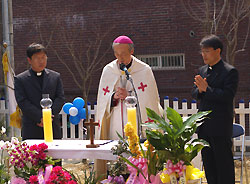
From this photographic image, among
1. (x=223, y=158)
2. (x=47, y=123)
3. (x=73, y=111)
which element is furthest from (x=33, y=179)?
(x=73, y=111)

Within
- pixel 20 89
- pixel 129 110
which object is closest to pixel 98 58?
pixel 20 89

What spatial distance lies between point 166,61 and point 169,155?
818 centimetres

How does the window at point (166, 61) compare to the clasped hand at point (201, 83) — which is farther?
the window at point (166, 61)

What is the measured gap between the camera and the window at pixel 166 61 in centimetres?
1088

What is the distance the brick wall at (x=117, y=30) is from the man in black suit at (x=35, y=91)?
19.4ft

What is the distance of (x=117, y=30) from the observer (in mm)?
11250

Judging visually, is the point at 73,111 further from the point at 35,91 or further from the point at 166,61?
the point at 166,61

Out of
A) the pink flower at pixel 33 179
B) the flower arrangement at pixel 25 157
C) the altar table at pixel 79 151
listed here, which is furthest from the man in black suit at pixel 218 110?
the pink flower at pixel 33 179

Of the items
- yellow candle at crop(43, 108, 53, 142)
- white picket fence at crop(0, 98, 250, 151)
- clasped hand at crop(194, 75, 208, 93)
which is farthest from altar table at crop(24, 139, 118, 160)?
white picket fence at crop(0, 98, 250, 151)

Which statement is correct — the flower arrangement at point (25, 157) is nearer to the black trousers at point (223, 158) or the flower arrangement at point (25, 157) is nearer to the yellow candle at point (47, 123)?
the yellow candle at point (47, 123)

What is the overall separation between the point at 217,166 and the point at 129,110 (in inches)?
70.6

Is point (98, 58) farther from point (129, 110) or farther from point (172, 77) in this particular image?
point (129, 110)

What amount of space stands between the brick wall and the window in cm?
12

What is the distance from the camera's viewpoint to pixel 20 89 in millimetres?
5172
